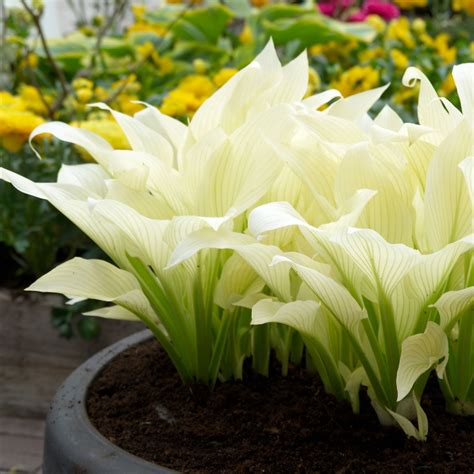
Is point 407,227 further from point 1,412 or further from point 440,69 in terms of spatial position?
point 440,69

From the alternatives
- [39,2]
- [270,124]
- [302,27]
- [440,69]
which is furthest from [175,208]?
[302,27]

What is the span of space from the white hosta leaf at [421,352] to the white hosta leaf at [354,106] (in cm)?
28

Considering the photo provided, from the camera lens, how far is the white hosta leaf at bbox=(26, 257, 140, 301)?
86cm

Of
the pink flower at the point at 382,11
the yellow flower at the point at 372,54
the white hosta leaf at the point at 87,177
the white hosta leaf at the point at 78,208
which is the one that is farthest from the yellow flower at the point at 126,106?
the pink flower at the point at 382,11

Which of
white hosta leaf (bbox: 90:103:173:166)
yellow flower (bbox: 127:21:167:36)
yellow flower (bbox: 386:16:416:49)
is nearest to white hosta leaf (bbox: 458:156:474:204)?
white hosta leaf (bbox: 90:103:173:166)

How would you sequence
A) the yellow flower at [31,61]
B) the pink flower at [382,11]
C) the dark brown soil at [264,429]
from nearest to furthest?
the dark brown soil at [264,429]
the yellow flower at [31,61]
the pink flower at [382,11]

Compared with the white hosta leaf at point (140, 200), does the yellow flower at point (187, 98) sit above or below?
below

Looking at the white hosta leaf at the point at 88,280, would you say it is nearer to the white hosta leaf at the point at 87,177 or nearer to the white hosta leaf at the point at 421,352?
the white hosta leaf at the point at 87,177

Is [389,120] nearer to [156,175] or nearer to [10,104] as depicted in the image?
[156,175]

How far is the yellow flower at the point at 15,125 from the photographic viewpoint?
1687 mm

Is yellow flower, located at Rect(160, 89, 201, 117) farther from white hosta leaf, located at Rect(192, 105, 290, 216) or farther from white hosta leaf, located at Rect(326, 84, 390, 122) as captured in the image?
white hosta leaf, located at Rect(192, 105, 290, 216)

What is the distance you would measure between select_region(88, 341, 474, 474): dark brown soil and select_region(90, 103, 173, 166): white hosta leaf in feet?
0.83

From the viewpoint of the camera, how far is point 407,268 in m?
0.70

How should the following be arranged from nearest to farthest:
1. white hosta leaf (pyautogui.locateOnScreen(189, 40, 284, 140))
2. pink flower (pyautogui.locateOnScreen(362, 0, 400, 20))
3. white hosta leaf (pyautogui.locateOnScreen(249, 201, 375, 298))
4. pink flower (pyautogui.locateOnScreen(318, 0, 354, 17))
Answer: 1. white hosta leaf (pyautogui.locateOnScreen(249, 201, 375, 298))
2. white hosta leaf (pyautogui.locateOnScreen(189, 40, 284, 140))
3. pink flower (pyautogui.locateOnScreen(362, 0, 400, 20))
4. pink flower (pyautogui.locateOnScreen(318, 0, 354, 17))
